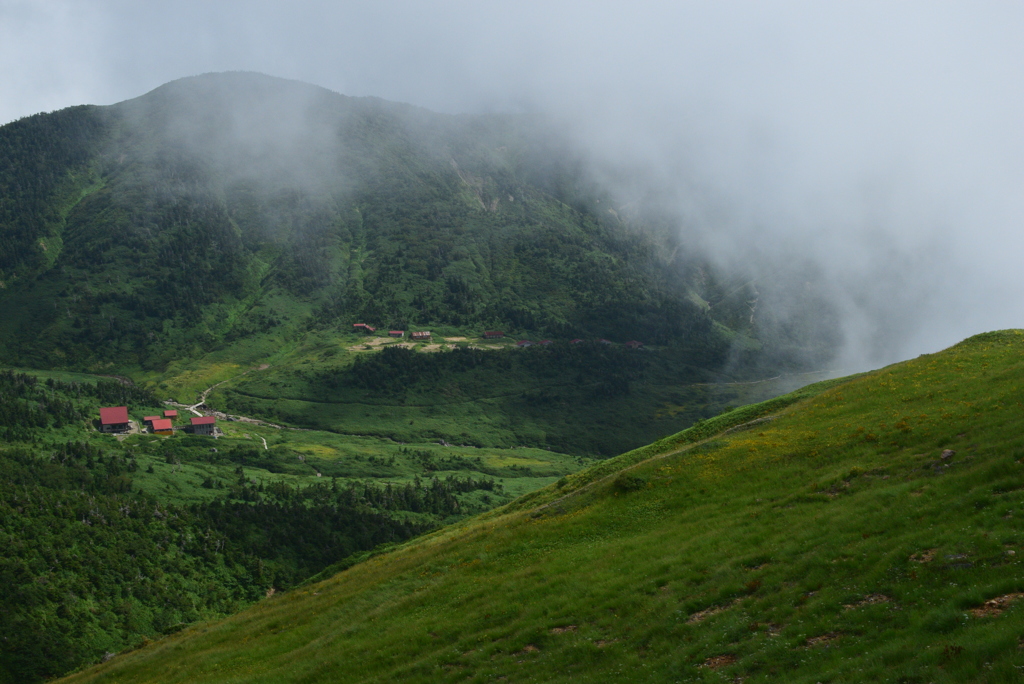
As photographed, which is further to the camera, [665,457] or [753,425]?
[753,425]

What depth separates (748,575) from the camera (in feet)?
99.6

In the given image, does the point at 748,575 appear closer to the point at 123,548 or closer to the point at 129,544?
the point at 123,548

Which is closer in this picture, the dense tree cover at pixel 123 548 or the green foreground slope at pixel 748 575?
the green foreground slope at pixel 748 575

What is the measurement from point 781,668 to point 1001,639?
256 inches

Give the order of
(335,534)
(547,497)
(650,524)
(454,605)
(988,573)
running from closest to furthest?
(988,573), (454,605), (650,524), (547,497), (335,534)

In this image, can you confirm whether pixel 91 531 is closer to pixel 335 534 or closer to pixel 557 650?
pixel 335 534

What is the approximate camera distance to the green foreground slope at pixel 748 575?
22.8 m

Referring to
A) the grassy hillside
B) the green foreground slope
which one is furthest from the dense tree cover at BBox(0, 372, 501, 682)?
the green foreground slope

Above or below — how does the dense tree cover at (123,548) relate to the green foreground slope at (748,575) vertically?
below

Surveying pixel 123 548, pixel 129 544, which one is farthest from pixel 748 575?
pixel 129 544

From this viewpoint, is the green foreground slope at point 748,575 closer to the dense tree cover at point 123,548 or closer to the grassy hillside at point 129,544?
the grassy hillside at point 129,544

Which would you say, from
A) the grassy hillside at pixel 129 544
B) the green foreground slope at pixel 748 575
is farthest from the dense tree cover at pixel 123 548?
the green foreground slope at pixel 748 575

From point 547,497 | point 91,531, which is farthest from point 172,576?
point 547,497

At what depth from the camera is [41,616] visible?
120812 millimetres
